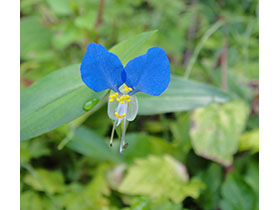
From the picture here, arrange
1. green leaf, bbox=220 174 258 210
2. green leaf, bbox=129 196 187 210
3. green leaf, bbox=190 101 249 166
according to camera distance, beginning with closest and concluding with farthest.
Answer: green leaf, bbox=129 196 187 210, green leaf, bbox=220 174 258 210, green leaf, bbox=190 101 249 166

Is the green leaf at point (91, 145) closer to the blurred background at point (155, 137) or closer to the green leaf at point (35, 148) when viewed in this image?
the blurred background at point (155, 137)

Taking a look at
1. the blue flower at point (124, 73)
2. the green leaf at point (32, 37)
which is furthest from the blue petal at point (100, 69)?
the green leaf at point (32, 37)

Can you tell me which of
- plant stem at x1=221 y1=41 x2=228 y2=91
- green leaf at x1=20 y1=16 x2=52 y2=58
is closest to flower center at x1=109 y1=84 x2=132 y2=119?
plant stem at x1=221 y1=41 x2=228 y2=91

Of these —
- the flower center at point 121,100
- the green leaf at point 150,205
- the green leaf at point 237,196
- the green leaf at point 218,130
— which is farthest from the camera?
the green leaf at point 218,130

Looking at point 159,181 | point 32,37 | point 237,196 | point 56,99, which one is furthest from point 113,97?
point 32,37

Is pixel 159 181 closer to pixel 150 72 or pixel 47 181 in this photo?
pixel 47 181

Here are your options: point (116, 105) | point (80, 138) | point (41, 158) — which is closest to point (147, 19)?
point (80, 138)

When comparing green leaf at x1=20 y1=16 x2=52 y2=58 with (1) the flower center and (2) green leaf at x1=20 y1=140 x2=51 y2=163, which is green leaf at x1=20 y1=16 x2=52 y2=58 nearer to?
(2) green leaf at x1=20 y1=140 x2=51 y2=163
